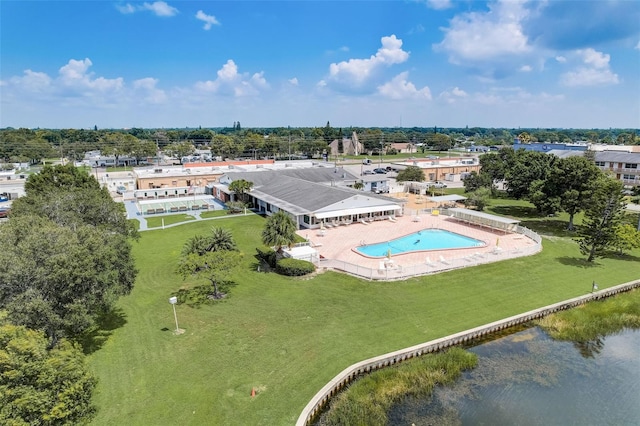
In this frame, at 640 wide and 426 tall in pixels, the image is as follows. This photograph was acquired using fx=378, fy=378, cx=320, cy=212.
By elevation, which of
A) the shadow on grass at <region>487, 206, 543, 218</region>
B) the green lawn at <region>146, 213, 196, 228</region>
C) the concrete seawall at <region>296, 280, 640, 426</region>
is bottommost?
the concrete seawall at <region>296, 280, 640, 426</region>

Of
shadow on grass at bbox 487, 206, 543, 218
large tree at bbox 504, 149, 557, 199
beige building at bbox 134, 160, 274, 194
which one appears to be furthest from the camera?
beige building at bbox 134, 160, 274, 194

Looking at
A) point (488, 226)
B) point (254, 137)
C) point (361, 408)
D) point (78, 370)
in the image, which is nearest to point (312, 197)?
point (488, 226)

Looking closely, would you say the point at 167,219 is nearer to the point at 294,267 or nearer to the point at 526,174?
the point at 294,267

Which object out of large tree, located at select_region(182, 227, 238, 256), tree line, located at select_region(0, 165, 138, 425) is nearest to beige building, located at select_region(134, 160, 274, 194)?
large tree, located at select_region(182, 227, 238, 256)

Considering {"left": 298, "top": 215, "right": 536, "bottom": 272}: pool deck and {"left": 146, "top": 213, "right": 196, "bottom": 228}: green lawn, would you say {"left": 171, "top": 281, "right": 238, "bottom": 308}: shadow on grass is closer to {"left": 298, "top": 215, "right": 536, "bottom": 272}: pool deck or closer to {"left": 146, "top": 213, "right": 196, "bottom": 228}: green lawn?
{"left": 298, "top": 215, "right": 536, "bottom": 272}: pool deck

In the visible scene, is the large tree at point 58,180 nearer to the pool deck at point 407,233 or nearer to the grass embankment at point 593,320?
the pool deck at point 407,233

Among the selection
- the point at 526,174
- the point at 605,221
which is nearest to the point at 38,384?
the point at 605,221
